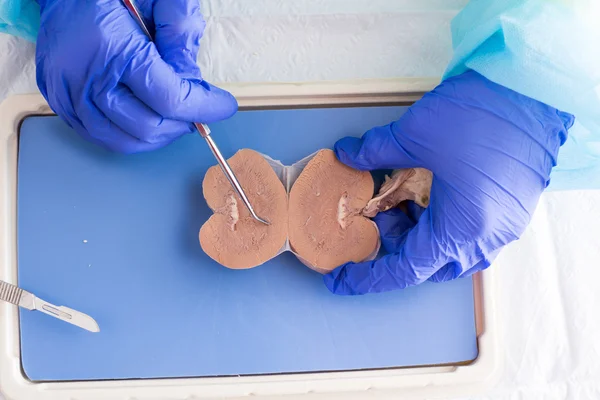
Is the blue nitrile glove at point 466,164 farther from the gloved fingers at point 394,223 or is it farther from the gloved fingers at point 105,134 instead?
the gloved fingers at point 105,134

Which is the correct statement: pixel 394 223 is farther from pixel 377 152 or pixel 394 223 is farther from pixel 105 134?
pixel 105 134

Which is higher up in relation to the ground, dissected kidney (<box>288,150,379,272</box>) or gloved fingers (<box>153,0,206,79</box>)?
gloved fingers (<box>153,0,206,79</box>)

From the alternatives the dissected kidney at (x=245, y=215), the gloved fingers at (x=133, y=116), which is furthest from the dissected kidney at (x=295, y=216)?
the gloved fingers at (x=133, y=116)

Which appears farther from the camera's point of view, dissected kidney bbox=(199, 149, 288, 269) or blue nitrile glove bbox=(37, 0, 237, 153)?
dissected kidney bbox=(199, 149, 288, 269)

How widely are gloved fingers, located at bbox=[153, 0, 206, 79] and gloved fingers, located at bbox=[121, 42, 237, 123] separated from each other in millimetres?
42

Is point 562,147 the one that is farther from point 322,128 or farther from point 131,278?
point 131,278

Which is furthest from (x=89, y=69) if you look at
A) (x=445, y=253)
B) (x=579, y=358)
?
(x=579, y=358)

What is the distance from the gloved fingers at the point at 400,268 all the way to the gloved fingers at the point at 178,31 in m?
0.49

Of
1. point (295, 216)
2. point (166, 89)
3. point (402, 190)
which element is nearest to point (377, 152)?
point (402, 190)

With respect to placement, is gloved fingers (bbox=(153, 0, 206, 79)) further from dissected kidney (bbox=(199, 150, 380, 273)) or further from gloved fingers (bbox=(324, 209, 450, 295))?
gloved fingers (bbox=(324, 209, 450, 295))

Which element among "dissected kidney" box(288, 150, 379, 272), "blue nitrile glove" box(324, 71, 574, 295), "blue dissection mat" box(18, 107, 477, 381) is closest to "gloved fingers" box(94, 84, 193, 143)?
"blue dissection mat" box(18, 107, 477, 381)

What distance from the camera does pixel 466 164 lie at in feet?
3.26

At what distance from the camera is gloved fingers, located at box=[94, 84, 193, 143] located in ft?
3.28

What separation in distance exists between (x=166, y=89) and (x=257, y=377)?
A: 602mm
